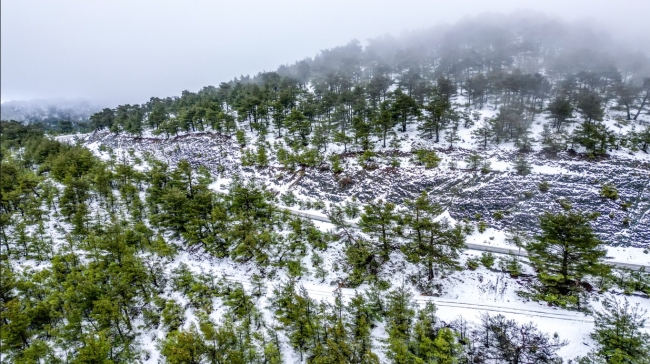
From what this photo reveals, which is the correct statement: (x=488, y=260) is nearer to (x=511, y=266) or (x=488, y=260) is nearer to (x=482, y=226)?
(x=511, y=266)

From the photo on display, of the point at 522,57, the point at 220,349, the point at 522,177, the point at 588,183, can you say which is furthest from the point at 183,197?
the point at 522,57

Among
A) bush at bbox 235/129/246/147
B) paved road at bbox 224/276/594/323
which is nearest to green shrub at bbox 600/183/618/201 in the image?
paved road at bbox 224/276/594/323

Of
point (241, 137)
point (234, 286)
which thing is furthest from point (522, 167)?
point (241, 137)

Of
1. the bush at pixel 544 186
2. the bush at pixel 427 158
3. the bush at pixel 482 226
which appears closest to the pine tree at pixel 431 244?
the bush at pixel 482 226

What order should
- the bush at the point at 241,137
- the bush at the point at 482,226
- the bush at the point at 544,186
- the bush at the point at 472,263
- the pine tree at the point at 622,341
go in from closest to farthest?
1. the pine tree at the point at 622,341
2. the bush at the point at 472,263
3. the bush at the point at 482,226
4. the bush at the point at 544,186
5. the bush at the point at 241,137

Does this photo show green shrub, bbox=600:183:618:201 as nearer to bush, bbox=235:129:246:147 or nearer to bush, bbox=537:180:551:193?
bush, bbox=537:180:551:193

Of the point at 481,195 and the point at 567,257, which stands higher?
the point at 481,195

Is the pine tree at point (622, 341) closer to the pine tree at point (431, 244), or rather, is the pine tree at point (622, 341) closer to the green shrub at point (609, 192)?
the pine tree at point (431, 244)

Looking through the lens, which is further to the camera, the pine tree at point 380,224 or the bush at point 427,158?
the bush at point 427,158
